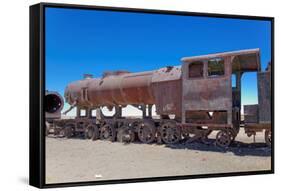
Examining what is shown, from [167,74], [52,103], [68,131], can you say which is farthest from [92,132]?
[167,74]

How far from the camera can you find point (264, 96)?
42.3 ft

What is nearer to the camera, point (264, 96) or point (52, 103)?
point (52, 103)

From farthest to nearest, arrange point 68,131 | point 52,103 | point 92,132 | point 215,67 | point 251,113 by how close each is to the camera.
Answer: point 251,113 → point 215,67 → point 92,132 → point 68,131 → point 52,103

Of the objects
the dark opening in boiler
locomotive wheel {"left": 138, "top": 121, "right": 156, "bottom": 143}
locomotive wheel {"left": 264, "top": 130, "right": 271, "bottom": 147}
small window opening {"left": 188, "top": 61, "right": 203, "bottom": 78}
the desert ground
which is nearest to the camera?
the dark opening in boiler

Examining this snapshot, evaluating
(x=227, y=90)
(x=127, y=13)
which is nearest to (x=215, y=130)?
(x=227, y=90)

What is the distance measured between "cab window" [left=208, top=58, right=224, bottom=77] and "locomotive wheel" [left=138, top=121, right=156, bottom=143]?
155 centimetres

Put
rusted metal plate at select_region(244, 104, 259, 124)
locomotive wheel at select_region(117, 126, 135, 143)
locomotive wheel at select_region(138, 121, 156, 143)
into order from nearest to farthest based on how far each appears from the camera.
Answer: locomotive wheel at select_region(117, 126, 135, 143) < locomotive wheel at select_region(138, 121, 156, 143) < rusted metal plate at select_region(244, 104, 259, 124)

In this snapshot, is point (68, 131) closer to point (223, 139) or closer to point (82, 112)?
point (82, 112)

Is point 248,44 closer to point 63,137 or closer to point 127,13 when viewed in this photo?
point 127,13

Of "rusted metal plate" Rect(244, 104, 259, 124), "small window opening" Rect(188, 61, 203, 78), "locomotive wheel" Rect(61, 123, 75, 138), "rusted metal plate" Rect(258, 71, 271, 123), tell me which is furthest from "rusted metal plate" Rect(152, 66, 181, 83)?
"locomotive wheel" Rect(61, 123, 75, 138)

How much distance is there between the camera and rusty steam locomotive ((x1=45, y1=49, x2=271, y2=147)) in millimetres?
12250

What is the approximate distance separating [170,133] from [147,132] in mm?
456

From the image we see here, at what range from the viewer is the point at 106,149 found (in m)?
11.7

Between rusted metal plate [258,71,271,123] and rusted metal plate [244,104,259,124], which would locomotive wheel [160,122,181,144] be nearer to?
rusted metal plate [244,104,259,124]
